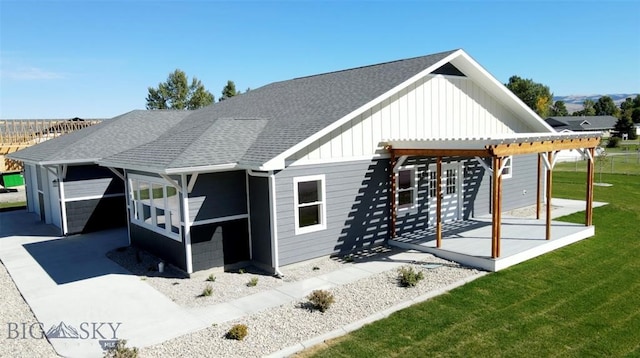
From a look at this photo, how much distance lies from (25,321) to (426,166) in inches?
413

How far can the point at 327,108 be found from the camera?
12.3 m

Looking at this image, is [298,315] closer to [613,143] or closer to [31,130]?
[31,130]

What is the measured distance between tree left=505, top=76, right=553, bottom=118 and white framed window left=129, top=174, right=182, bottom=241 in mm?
96144

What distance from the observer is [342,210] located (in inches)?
460

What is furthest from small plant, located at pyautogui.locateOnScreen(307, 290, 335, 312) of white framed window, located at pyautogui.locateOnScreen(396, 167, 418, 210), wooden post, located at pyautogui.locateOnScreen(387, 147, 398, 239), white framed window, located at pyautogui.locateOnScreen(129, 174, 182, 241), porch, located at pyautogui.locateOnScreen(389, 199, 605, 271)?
white framed window, located at pyautogui.locateOnScreen(396, 167, 418, 210)

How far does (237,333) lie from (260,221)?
389cm

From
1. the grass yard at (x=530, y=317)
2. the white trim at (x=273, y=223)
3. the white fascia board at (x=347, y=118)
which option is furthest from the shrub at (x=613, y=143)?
the white trim at (x=273, y=223)

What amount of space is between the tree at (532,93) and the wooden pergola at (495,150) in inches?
3564

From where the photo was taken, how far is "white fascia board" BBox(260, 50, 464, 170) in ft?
32.2

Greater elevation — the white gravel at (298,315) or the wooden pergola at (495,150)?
the wooden pergola at (495,150)

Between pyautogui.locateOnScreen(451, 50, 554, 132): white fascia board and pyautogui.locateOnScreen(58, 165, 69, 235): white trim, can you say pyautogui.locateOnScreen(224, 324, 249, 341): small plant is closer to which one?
pyautogui.locateOnScreen(451, 50, 554, 132): white fascia board

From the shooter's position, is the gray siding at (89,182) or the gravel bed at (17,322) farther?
the gray siding at (89,182)

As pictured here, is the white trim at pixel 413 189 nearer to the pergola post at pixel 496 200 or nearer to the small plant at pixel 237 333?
the pergola post at pixel 496 200

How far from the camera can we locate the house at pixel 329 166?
10398mm
